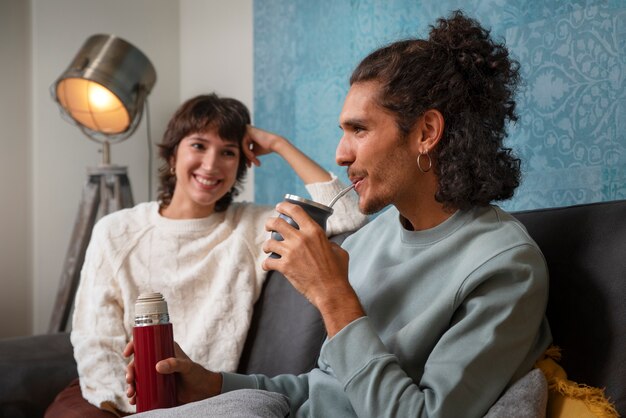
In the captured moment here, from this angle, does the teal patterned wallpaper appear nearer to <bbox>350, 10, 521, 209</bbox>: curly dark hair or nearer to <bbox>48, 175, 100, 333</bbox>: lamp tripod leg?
<bbox>350, 10, 521, 209</bbox>: curly dark hair

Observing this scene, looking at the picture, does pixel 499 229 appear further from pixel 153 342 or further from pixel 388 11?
pixel 388 11

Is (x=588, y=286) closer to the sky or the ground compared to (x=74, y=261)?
closer to the sky

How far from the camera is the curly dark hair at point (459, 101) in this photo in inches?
52.4

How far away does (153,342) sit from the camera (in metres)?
1.25

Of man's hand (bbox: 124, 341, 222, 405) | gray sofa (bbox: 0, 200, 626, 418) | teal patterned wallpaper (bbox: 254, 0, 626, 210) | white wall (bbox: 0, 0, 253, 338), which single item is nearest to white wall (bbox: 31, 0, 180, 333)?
white wall (bbox: 0, 0, 253, 338)

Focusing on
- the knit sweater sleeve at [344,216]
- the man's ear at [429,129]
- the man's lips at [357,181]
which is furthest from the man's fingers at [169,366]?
the knit sweater sleeve at [344,216]

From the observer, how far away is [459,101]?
1.35m

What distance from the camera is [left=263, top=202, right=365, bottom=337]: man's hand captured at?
125cm

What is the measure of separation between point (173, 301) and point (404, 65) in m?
1.03

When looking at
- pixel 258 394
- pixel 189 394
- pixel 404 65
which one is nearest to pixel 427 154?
pixel 404 65

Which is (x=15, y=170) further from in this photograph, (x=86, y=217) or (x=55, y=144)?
(x=86, y=217)

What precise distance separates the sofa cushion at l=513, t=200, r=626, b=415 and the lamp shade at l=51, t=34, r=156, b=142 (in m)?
1.95

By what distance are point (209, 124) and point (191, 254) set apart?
38 cm

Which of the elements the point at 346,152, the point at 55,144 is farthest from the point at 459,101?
the point at 55,144
